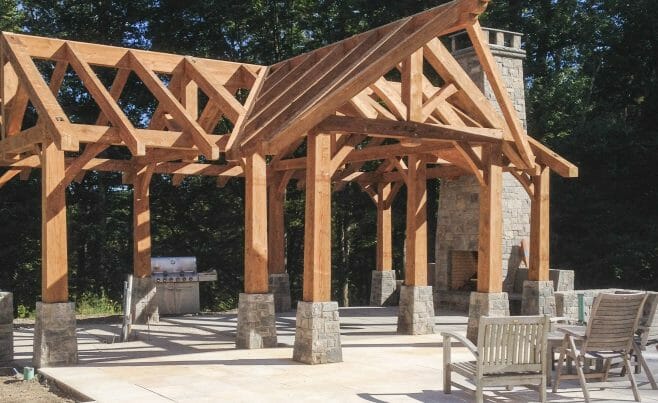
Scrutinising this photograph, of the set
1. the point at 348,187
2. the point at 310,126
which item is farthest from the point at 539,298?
the point at 348,187

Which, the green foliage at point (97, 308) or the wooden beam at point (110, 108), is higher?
the wooden beam at point (110, 108)

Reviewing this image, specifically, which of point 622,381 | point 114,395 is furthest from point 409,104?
point 114,395

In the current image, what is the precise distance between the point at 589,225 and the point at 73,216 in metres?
15.9

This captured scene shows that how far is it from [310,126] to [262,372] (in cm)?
317

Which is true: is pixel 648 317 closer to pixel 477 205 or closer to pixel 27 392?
pixel 27 392

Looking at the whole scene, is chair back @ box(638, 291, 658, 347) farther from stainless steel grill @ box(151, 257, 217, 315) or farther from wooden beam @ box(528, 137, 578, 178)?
stainless steel grill @ box(151, 257, 217, 315)

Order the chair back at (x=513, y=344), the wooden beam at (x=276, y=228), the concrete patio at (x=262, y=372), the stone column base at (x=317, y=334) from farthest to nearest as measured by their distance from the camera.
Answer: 1. the wooden beam at (x=276, y=228)
2. the stone column base at (x=317, y=334)
3. the concrete patio at (x=262, y=372)
4. the chair back at (x=513, y=344)

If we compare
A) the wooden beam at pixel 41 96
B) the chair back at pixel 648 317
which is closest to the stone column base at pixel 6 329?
the wooden beam at pixel 41 96

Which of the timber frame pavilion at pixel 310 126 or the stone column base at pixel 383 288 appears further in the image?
the stone column base at pixel 383 288

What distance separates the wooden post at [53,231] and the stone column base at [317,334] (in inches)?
124

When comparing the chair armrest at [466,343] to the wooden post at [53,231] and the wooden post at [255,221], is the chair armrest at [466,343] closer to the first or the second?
the wooden post at [255,221]

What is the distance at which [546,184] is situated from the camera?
15.0m

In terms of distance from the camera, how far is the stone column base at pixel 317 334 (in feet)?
34.1

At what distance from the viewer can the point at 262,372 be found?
976 cm
